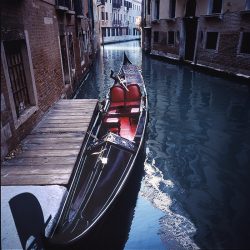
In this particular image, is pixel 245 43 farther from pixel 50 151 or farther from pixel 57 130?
pixel 50 151

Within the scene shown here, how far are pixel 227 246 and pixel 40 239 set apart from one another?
2.33 metres

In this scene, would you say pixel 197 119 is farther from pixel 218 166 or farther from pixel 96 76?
pixel 96 76

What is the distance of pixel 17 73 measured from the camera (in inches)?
164

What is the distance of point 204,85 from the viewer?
36.3 feet

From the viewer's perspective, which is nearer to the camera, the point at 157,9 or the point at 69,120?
the point at 69,120

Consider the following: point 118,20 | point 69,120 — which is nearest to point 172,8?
point 69,120

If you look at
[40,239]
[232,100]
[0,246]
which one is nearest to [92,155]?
[40,239]

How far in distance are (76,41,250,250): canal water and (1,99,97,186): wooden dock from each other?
91cm

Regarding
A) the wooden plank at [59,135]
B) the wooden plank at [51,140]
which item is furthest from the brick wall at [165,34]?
the wooden plank at [51,140]

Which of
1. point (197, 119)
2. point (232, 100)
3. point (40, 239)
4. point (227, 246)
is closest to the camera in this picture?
point (40, 239)

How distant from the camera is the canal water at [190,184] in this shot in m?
3.38

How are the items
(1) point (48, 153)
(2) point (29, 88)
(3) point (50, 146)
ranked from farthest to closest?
(2) point (29, 88)
(3) point (50, 146)
(1) point (48, 153)

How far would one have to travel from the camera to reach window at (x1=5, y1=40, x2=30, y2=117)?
3925 millimetres

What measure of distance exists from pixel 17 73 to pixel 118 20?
129 feet
